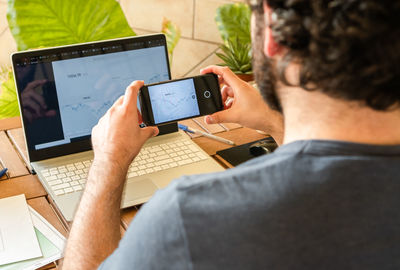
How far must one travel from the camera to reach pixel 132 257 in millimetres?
592

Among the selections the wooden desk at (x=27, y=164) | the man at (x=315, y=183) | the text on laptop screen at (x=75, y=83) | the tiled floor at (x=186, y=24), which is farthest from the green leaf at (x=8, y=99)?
the man at (x=315, y=183)

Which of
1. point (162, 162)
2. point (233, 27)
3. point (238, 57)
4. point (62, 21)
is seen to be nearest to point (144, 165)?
point (162, 162)

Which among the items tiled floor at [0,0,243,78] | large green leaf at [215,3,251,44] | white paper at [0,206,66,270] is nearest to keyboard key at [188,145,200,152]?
white paper at [0,206,66,270]

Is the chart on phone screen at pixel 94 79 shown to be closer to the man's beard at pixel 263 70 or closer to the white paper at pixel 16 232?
the white paper at pixel 16 232

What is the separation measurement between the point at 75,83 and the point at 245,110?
1.49 feet

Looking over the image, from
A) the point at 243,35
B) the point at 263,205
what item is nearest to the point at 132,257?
the point at 263,205

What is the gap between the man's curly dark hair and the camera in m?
0.53

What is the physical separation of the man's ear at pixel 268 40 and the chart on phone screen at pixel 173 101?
1.65 feet

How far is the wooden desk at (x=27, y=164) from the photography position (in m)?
1.08

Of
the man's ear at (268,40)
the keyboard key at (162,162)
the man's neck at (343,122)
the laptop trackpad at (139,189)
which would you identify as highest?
the man's ear at (268,40)

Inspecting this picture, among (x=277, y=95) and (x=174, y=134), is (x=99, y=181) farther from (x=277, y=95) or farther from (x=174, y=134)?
(x=174, y=134)

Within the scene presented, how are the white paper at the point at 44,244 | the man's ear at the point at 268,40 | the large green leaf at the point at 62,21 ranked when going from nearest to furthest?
the man's ear at the point at 268,40 < the white paper at the point at 44,244 < the large green leaf at the point at 62,21

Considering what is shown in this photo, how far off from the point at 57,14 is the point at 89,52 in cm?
72

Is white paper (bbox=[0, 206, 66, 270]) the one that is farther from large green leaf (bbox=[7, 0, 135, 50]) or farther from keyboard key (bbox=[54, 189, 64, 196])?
large green leaf (bbox=[7, 0, 135, 50])
